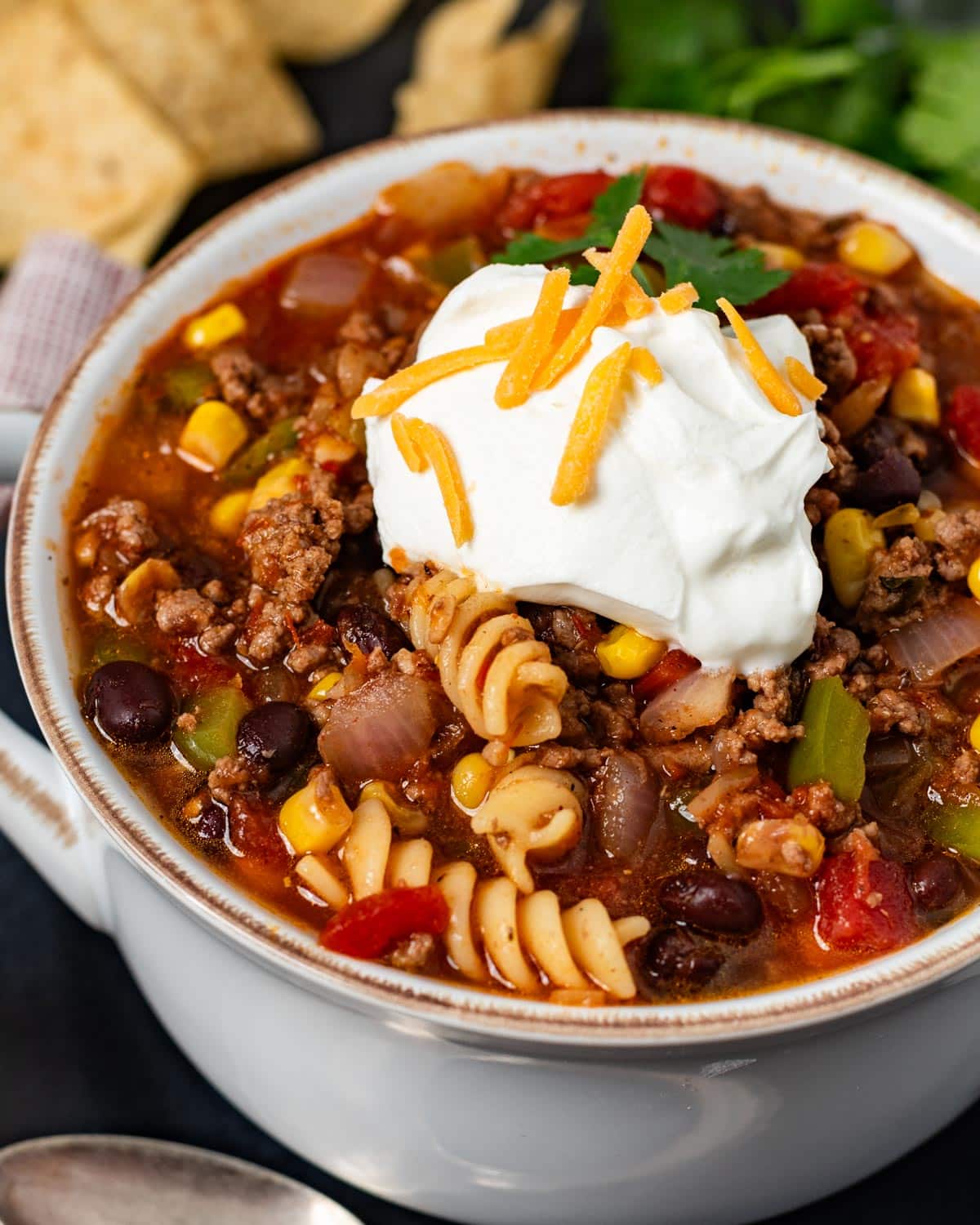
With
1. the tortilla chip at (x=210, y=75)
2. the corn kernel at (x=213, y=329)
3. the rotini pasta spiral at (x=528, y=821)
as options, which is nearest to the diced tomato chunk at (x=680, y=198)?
the corn kernel at (x=213, y=329)

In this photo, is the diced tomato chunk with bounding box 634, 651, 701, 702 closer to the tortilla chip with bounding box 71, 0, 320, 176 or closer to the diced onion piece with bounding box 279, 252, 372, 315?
the diced onion piece with bounding box 279, 252, 372, 315

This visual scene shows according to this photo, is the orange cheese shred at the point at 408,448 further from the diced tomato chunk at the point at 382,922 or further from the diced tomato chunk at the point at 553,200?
the diced tomato chunk at the point at 553,200

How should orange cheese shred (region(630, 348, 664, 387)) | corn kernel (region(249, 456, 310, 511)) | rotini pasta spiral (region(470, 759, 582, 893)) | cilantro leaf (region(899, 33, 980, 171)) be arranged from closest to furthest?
rotini pasta spiral (region(470, 759, 582, 893)) < orange cheese shred (region(630, 348, 664, 387)) < corn kernel (region(249, 456, 310, 511)) < cilantro leaf (region(899, 33, 980, 171))

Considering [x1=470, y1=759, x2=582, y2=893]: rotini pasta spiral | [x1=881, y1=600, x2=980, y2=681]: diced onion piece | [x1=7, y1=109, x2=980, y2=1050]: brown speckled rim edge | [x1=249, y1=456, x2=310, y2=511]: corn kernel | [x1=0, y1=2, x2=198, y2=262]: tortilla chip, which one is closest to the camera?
[x1=7, y1=109, x2=980, y2=1050]: brown speckled rim edge

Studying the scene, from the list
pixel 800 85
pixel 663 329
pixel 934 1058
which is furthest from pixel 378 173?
pixel 934 1058

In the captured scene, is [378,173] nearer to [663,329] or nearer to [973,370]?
[663,329]

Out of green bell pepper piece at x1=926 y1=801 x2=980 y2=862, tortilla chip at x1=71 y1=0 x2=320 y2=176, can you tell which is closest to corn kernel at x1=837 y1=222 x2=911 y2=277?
green bell pepper piece at x1=926 y1=801 x2=980 y2=862
